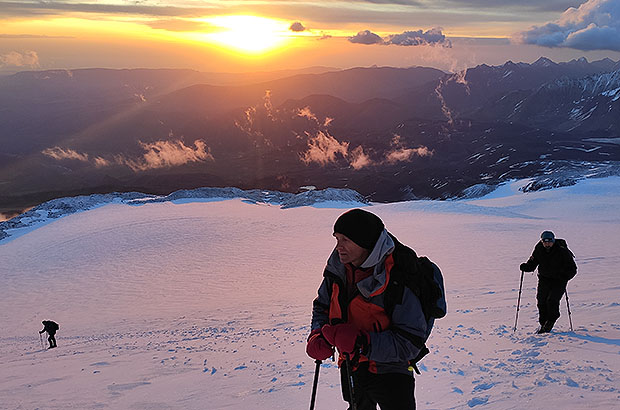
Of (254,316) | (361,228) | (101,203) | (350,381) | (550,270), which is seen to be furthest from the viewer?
(101,203)

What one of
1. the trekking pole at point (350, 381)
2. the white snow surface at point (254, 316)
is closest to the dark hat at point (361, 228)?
the trekking pole at point (350, 381)

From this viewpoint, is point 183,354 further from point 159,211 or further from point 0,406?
point 159,211

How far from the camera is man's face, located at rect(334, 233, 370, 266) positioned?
10.8 feet

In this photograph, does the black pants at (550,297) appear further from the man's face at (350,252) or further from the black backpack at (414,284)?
the man's face at (350,252)

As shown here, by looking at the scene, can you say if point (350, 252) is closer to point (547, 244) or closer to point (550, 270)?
point (547, 244)

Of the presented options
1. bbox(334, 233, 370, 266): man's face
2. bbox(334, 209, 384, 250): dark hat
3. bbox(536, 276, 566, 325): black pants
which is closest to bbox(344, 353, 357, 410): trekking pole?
bbox(334, 233, 370, 266): man's face

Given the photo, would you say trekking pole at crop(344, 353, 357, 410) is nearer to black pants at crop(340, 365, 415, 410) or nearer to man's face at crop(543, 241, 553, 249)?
black pants at crop(340, 365, 415, 410)

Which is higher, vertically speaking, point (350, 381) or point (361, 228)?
point (361, 228)

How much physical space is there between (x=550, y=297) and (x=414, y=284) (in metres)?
5.64

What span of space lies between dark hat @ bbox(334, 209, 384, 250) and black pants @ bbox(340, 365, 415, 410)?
1.06 meters

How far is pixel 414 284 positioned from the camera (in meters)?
3.27

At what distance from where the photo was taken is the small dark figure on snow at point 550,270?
7477mm

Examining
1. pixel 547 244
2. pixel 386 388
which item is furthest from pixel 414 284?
pixel 547 244

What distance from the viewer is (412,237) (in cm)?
2408
